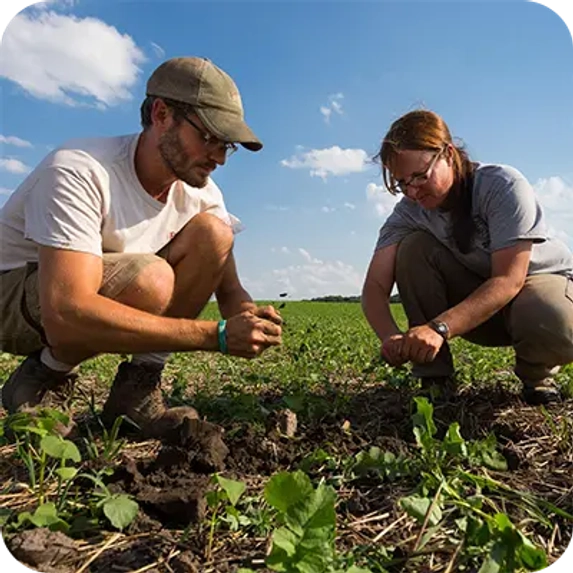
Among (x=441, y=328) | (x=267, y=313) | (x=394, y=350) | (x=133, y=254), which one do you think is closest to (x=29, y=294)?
(x=133, y=254)

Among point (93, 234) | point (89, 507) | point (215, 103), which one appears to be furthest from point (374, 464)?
point (215, 103)

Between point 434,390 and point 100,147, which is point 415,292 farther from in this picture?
point 100,147

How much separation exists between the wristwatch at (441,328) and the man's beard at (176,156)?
1.13 m

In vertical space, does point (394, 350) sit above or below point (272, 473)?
above

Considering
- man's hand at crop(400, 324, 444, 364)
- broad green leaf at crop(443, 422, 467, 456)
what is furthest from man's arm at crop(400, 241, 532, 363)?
broad green leaf at crop(443, 422, 467, 456)

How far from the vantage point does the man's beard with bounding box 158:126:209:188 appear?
263cm

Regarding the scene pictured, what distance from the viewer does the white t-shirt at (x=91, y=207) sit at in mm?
2365

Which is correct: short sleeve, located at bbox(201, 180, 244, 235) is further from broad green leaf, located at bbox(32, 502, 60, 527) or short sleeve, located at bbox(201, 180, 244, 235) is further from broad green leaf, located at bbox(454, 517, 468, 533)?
broad green leaf, located at bbox(454, 517, 468, 533)

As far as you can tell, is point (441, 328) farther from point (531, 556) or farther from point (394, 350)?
point (531, 556)

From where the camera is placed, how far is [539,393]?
2.84 meters

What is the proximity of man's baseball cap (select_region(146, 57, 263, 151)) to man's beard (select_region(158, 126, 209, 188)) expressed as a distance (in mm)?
144

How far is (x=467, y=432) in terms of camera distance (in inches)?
94.7

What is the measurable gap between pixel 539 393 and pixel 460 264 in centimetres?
70

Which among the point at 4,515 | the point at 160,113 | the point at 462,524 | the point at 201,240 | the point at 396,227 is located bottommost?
the point at 4,515
